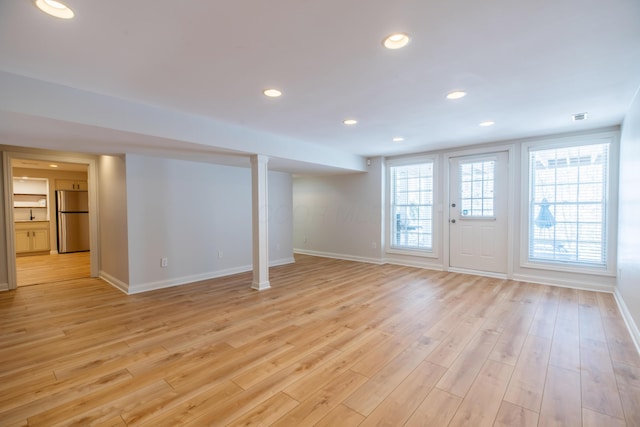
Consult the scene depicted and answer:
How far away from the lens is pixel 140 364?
2311 mm

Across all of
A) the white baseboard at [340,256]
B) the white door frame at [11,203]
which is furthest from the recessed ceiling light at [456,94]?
the white door frame at [11,203]

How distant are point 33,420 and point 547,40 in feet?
12.9

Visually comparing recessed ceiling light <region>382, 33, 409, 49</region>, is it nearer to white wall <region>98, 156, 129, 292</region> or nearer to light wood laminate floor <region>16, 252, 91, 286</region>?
white wall <region>98, 156, 129, 292</region>

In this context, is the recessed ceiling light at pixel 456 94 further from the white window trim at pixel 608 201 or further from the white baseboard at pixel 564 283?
the white baseboard at pixel 564 283

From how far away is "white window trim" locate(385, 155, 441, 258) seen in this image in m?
5.75

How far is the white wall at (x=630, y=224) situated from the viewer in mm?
2693

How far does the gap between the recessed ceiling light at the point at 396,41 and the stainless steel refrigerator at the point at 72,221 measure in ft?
32.4

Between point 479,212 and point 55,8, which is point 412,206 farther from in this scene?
point 55,8

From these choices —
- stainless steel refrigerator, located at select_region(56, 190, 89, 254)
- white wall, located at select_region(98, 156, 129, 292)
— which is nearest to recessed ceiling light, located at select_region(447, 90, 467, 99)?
white wall, located at select_region(98, 156, 129, 292)

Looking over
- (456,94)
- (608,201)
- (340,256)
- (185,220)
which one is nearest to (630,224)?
(608,201)

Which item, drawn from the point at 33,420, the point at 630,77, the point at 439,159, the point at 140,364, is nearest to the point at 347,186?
the point at 439,159

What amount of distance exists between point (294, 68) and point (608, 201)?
15.3ft

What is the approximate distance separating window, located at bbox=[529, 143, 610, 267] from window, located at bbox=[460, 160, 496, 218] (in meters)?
0.59

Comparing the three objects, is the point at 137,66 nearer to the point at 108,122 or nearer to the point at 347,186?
the point at 108,122
